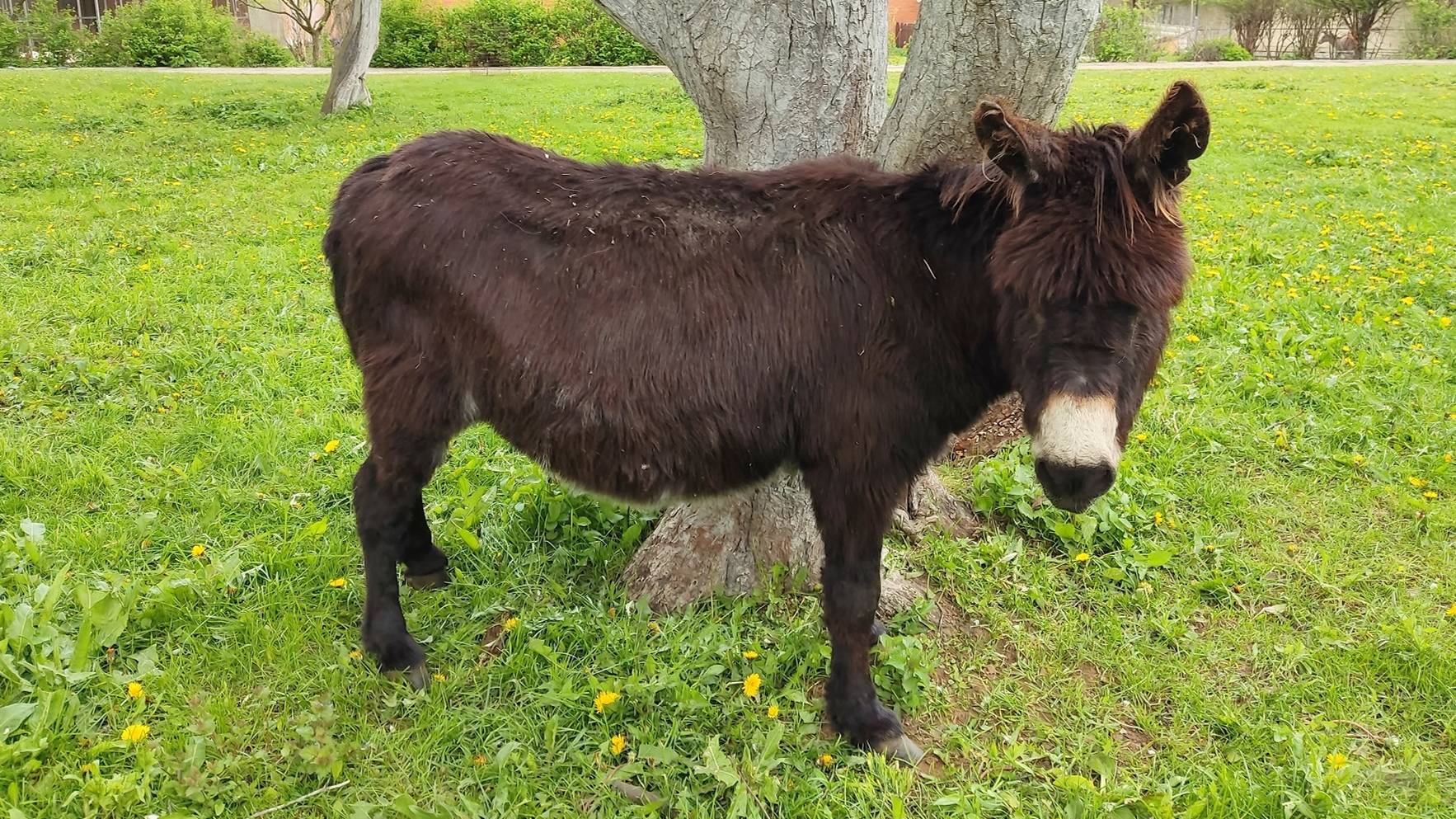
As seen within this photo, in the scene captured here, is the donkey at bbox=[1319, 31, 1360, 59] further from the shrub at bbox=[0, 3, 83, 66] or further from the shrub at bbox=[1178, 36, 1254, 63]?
the shrub at bbox=[0, 3, 83, 66]

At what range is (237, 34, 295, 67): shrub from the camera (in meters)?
25.6

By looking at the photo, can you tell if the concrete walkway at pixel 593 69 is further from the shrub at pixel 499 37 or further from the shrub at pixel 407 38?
the shrub at pixel 499 37

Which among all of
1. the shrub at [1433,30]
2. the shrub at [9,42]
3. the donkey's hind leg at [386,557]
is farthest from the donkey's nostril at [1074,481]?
the shrub at [1433,30]

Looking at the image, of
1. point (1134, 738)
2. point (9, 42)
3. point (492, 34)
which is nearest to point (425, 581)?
point (1134, 738)

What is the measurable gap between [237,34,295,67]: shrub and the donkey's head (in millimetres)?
28733

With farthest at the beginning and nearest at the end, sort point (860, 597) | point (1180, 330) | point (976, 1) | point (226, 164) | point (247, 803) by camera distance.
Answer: point (226, 164) < point (1180, 330) < point (976, 1) < point (860, 597) < point (247, 803)

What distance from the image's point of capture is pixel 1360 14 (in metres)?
29.2

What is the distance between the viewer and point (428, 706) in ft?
8.90

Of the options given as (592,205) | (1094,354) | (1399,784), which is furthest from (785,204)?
(1399,784)

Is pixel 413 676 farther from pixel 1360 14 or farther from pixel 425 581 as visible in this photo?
pixel 1360 14

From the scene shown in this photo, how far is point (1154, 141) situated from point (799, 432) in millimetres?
1122

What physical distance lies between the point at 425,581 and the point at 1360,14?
120 ft

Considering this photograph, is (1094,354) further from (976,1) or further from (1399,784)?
(1399,784)

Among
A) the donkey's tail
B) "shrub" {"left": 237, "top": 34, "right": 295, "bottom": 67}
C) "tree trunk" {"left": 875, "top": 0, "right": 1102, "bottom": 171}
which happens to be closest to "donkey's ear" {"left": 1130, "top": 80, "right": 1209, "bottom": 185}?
"tree trunk" {"left": 875, "top": 0, "right": 1102, "bottom": 171}
